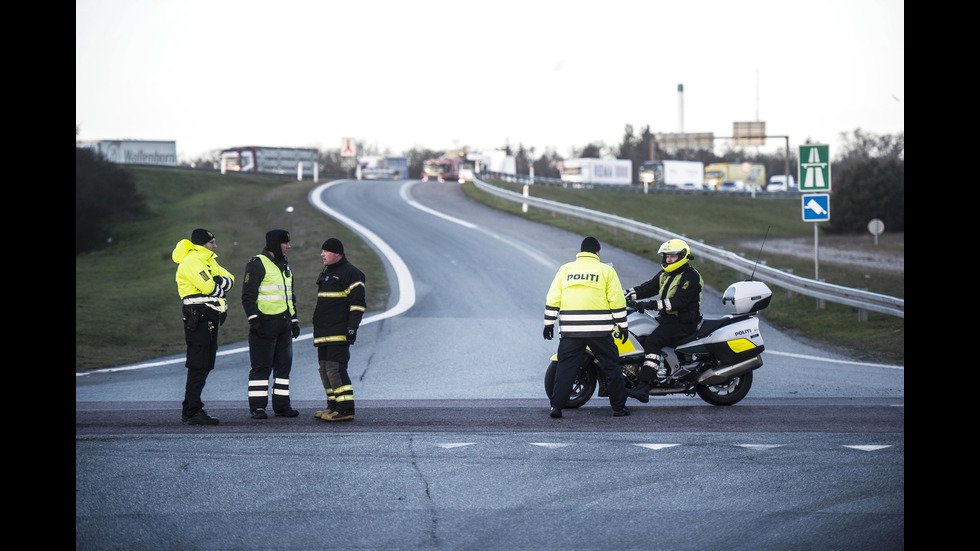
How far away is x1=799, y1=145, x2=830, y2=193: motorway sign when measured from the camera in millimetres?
19969

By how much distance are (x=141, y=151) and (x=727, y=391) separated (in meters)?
66.2

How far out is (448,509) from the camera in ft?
20.5

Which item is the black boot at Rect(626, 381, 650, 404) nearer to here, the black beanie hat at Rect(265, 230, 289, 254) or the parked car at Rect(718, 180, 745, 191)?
the black beanie hat at Rect(265, 230, 289, 254)

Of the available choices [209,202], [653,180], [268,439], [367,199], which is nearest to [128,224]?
[209,202]

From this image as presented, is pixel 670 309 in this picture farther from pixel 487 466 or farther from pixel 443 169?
pixel 443 169

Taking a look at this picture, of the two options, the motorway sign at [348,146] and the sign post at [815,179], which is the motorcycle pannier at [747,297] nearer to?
the sign post at [815,179]

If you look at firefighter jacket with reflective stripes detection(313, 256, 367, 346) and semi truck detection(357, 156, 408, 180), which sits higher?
semi truck detection(357, 156, 408, 180)

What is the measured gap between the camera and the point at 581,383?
10242 mm

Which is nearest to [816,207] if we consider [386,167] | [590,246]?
[590,246]

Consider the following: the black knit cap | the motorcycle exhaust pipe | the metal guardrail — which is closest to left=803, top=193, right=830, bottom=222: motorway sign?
the metal guardrail

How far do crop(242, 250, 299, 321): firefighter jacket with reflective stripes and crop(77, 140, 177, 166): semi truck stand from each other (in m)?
61.6

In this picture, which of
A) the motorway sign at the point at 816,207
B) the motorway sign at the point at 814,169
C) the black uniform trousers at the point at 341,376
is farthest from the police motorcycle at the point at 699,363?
the motorway sign at the point at 814,169

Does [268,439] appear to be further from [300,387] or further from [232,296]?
[232,296]

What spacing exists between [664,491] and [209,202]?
37.6 metres
